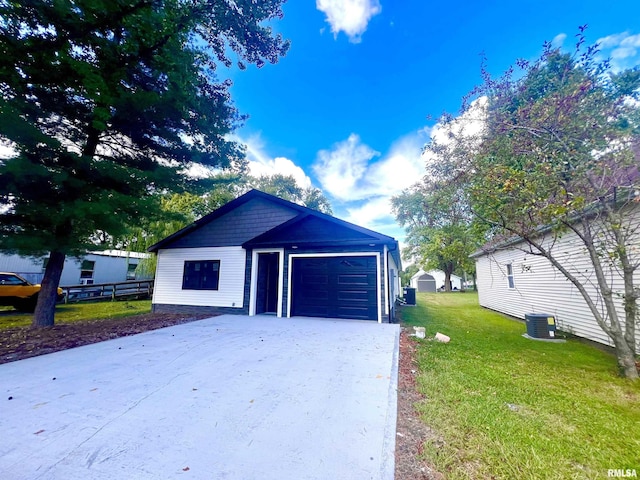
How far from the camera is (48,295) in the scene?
7.46 m

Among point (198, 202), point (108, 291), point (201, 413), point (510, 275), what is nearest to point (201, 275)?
point (201, 413)

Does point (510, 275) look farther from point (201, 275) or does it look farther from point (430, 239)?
point (430, 239)

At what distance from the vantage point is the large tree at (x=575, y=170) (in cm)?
406

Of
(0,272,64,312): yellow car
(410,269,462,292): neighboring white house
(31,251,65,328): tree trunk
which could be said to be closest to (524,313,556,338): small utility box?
(31,251,65,328): tree trunk

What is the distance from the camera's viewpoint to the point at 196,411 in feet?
9.39

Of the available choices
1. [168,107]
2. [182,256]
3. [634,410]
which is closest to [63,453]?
[634,410]

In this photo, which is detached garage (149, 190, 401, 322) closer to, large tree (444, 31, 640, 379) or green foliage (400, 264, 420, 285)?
large tree (444, 31, 640, 379)

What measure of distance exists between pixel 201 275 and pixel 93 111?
21.3 feet

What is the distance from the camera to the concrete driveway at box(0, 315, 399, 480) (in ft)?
6.74

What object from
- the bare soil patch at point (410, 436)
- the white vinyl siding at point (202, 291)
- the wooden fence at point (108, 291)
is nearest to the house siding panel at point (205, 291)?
the white vinyl siding at point (202, 291)

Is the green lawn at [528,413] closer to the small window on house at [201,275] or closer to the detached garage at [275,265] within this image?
the detached garage at [275,265]

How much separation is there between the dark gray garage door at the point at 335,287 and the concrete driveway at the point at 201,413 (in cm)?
304

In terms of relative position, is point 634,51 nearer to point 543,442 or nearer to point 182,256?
point 543,442

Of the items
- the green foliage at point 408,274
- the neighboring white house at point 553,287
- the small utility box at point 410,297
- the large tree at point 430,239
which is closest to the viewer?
the neighboring white house at point 553,287
